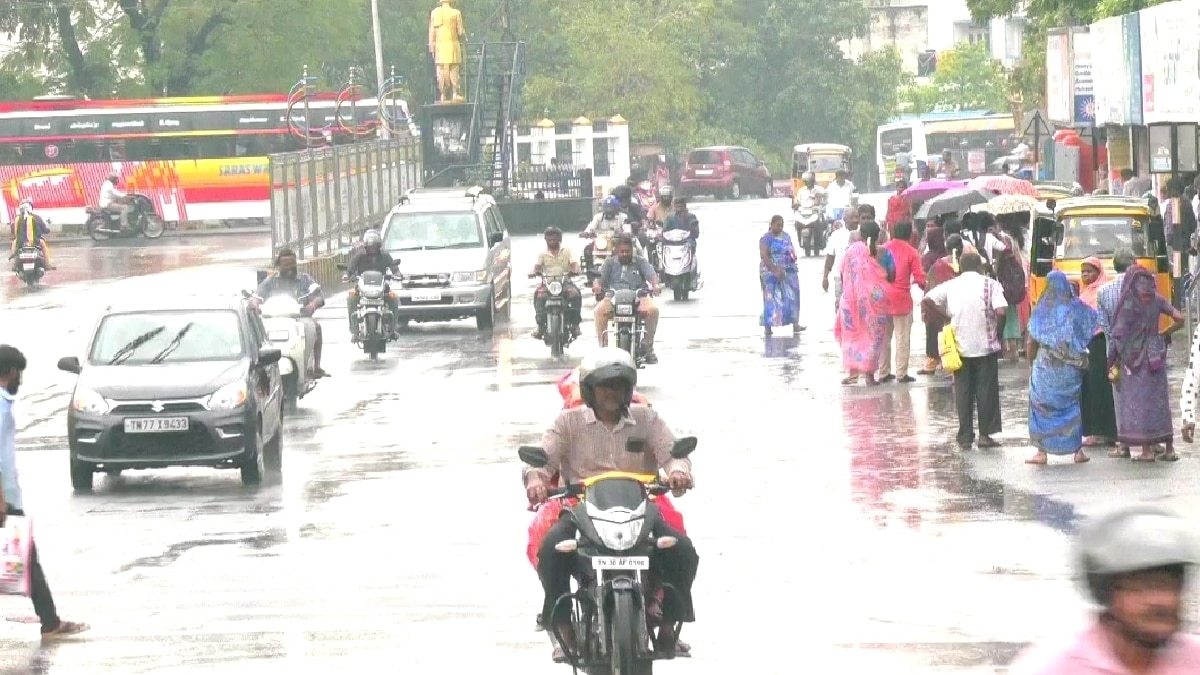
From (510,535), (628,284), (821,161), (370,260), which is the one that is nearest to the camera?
(510,535)

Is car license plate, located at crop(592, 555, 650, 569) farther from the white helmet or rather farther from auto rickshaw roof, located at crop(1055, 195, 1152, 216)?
auto rickshaw roof, located at crop(1055, 195, 1152, 216)

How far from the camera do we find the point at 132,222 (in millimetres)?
60500

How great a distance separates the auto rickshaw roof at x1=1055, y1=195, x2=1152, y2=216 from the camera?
79.3 feet

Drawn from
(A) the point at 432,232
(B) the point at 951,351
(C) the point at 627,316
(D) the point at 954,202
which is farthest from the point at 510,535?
(A) the point at 432,232

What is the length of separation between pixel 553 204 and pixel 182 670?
156 feet

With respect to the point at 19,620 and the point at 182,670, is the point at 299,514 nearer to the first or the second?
the point at 19,620

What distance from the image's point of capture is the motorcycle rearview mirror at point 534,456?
906 centimetres

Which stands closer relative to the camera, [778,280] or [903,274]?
[903,274]

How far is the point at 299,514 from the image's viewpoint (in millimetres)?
15203

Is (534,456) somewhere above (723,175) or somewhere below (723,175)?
below

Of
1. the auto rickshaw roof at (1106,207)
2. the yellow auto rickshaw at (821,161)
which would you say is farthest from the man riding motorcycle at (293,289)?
the yellow auto rickshaw at (821,161)

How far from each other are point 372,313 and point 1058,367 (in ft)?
40.0

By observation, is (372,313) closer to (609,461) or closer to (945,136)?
(609,461)

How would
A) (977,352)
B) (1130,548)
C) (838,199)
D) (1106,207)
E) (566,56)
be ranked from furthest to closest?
(566,56) → (838,199) → (1106,207) → (977,352) → (1130,548)
